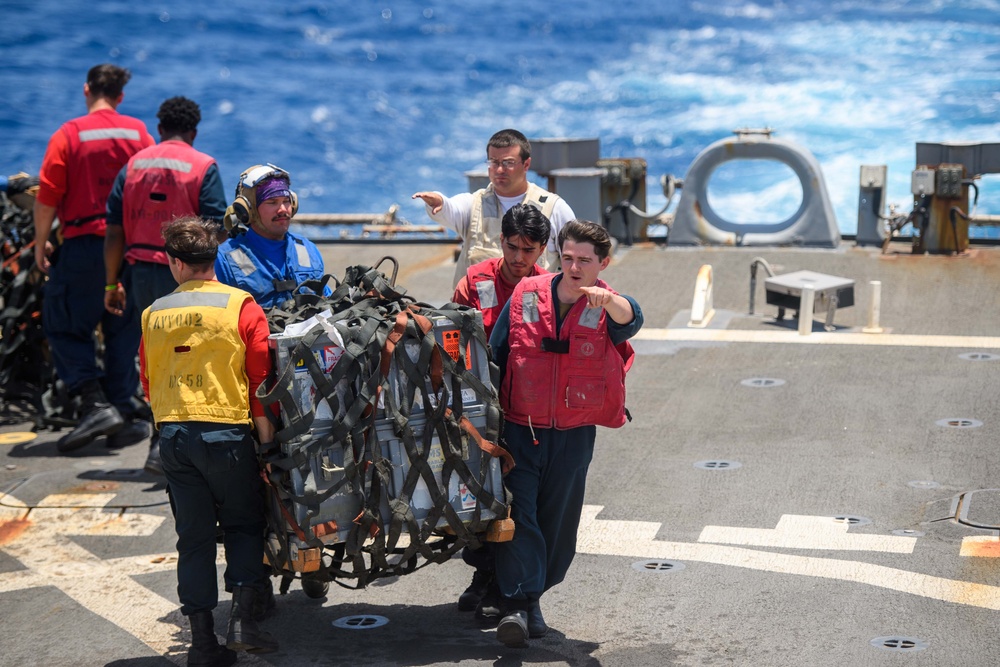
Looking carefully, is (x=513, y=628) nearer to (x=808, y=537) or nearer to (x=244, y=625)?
(x=244, y=625)

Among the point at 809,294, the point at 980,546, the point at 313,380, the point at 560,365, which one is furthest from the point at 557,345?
the point at 809,294

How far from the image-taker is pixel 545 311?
4.82m

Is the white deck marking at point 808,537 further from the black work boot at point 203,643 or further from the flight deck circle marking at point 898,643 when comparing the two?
the black work boot at point 203,643

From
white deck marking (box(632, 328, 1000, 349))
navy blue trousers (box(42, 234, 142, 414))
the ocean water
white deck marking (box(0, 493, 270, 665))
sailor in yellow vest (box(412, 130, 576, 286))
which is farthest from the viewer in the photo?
the ocean water

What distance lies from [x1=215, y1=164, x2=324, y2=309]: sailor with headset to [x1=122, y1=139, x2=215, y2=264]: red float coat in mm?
1559

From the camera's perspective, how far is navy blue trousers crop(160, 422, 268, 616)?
4699 millimetres

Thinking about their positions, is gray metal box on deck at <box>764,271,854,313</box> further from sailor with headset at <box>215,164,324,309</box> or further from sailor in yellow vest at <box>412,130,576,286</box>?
sailor with headset at <box>215,164,324,309</box>

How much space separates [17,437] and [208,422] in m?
4.24

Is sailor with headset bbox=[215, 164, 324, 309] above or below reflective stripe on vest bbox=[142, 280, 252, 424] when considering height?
above

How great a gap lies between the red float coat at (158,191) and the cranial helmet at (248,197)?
1.55 m

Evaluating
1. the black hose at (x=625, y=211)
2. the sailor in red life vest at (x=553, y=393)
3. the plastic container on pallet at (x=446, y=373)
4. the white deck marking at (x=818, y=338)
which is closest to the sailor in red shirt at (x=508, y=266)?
the sailor in red life vest at (x=553, y=393)

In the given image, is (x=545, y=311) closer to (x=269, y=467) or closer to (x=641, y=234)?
(x=269, y=467)

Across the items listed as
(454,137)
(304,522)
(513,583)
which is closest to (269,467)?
(304,522)

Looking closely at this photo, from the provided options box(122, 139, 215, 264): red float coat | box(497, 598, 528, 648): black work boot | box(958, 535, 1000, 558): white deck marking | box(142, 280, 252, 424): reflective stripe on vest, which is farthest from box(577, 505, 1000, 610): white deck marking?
box(122, 139, 215, 264): red float coat
